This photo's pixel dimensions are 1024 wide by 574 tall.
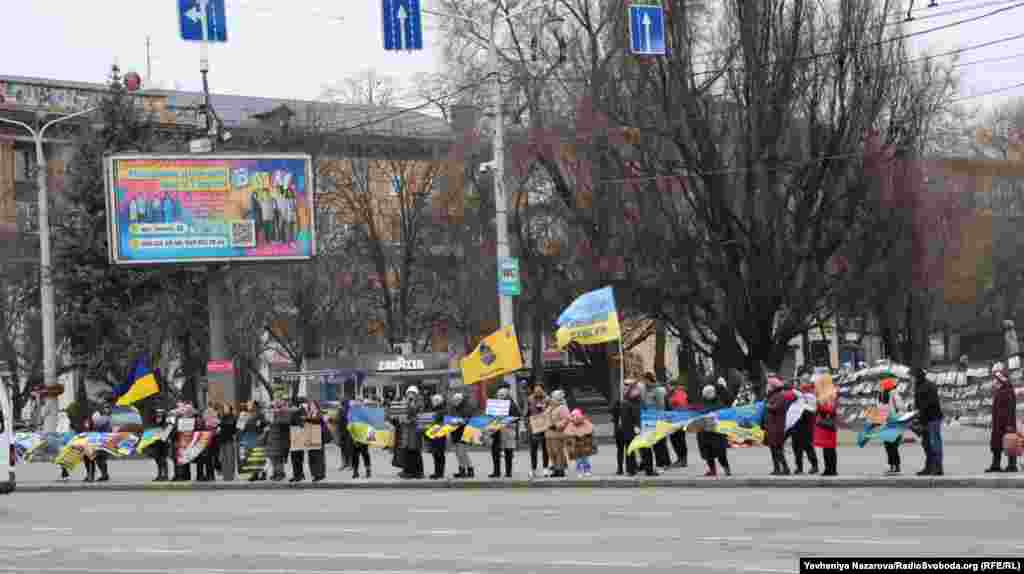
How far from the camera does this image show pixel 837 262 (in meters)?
46.2

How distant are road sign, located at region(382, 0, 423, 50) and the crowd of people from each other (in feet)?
20.1

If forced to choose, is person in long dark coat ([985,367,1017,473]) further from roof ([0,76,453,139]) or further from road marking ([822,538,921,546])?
roof ([0,76,453,139])

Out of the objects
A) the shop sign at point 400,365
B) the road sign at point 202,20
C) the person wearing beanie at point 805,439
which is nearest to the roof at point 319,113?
the shop sign at point 400,365

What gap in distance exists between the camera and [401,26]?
31.9 meters

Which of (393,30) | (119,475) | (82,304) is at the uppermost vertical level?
(393,30)

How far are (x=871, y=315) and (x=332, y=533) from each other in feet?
111

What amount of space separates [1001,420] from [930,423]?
1.08m

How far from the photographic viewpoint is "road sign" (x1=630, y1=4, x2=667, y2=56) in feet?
106

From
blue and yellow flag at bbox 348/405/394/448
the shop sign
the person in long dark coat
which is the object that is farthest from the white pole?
the shop sign

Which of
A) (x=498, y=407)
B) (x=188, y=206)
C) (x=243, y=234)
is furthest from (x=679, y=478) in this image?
(x=188, y=206)

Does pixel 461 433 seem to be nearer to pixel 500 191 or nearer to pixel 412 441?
pixel 412 441

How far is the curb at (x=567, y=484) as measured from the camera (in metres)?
23.7

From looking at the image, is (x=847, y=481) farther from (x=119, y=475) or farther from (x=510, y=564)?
(x=119, y=475)

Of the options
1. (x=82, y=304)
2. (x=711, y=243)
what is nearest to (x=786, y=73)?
(x=711, y=243)
